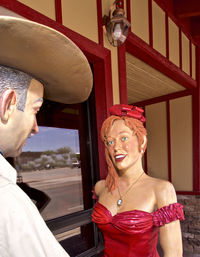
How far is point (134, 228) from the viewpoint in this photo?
1.06m

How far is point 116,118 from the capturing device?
1.23 m

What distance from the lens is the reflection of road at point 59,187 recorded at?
2195mm

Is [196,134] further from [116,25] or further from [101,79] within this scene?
[116,25]

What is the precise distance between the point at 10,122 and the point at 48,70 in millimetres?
260

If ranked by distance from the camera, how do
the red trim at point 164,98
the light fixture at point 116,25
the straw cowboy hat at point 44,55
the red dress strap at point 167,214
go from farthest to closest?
the red trim at point 164,98, the light fixture at point 116,25, the red dress strap at point 167,214, the straw cowboy hat at point 44,55

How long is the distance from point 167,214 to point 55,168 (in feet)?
5.38

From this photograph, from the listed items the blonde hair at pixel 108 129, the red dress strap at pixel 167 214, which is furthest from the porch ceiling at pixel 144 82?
the red dress strap at pixel 167 214

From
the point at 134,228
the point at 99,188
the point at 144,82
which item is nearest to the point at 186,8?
the point at 144,82

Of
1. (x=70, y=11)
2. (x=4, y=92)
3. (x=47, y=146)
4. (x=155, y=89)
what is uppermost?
(x=70, y=11)

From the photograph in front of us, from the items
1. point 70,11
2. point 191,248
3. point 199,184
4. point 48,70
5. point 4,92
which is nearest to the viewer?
point 4,92

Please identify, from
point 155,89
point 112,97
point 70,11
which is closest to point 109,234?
point 112,97

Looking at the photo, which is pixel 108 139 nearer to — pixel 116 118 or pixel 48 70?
pixel 116 118

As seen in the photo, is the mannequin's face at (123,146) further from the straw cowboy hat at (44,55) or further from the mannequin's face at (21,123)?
the mannequin's face at (21,123)

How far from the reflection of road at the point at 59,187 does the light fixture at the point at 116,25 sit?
1543mm
